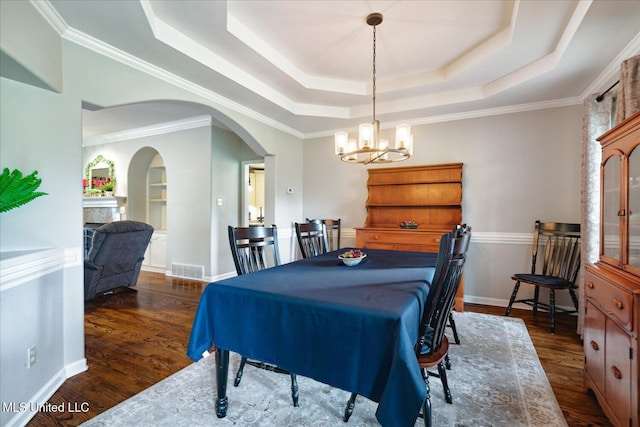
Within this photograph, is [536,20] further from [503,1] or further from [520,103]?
[520,103]

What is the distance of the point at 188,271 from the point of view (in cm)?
512

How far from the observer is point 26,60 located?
1.78 m

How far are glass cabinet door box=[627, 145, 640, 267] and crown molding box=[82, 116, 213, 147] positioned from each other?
4916 mm

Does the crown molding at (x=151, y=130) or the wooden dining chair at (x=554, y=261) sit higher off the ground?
the crown molding at (x=151, y=130)

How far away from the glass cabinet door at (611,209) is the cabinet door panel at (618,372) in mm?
456

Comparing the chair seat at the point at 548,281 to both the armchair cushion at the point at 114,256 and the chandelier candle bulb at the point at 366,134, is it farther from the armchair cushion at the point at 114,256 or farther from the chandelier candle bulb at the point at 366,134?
the armchair cushion at the point at 114,256

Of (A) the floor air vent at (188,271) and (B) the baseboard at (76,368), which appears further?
(A) the floor air vent at (188,271)

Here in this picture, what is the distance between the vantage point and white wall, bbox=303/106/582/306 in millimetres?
3561

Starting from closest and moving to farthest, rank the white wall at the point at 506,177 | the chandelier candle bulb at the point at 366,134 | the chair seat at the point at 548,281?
the chandelier candle bulb at the point at 366,134 < the chair seat at the point at 548,281 < the white wall at the point at 506,177

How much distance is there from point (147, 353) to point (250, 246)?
139 cm

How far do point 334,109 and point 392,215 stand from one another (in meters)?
1.79

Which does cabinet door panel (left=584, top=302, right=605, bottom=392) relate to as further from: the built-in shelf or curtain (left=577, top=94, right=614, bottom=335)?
the built-in shelf

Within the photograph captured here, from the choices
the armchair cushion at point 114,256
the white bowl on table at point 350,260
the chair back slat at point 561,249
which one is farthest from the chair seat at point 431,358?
the armchair cushion at point 114,256

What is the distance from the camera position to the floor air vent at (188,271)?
197 inches
